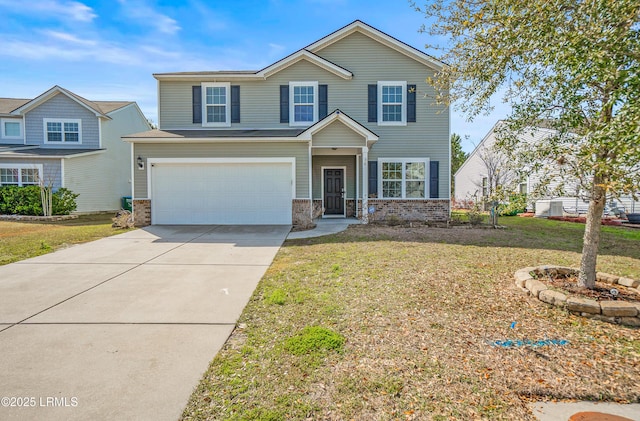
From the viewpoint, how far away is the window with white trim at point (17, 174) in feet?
57.3

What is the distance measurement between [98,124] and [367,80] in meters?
16.8

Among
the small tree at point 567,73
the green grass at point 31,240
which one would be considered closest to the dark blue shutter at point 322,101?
the small tree at point 567,73

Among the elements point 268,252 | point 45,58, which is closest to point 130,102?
point 45,58

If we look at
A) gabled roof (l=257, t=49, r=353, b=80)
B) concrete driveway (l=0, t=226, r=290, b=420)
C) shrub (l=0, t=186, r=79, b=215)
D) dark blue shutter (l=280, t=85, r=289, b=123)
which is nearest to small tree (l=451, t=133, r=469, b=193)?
gabled roof (l=257, t=49, r=353, b=80)

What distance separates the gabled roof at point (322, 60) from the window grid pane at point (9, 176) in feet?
34.9

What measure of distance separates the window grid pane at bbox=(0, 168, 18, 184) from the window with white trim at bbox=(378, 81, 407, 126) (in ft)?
63.7

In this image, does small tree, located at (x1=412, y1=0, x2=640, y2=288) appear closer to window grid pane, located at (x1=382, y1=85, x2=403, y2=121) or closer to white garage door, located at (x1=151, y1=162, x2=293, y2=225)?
white garage door, located at (x1=151, y1=162, x2=293, y2=225)

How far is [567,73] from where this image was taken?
13.5 ft

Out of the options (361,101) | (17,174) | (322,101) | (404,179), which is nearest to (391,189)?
(404,179)

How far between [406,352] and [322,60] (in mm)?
13382

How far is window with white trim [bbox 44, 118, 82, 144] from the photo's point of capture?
20.2 metres

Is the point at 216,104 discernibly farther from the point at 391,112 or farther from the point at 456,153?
the point at 456,153

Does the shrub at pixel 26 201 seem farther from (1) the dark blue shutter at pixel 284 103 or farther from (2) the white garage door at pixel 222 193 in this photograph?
(1) the dark blue shutter at pixel 284 103

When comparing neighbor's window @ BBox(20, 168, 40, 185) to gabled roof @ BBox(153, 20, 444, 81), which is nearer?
gabled roof @ BBox(153, 20, 444, 81)
